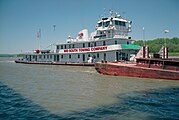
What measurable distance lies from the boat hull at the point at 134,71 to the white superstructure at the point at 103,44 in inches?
381

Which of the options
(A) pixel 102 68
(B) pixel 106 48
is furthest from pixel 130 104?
(B) pixel 106 48

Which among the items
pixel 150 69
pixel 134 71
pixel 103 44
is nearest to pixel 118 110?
pixel 150 69

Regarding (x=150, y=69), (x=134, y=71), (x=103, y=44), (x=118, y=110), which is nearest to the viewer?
(x=118, y=110)

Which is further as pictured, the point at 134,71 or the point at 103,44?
the point at 103,44

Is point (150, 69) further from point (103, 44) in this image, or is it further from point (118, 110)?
point (103, 44)

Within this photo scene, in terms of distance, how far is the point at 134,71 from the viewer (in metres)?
18.4

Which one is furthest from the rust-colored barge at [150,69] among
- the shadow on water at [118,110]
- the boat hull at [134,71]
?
the shadow on water at [118,110]

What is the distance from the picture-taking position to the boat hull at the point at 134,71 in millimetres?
16422

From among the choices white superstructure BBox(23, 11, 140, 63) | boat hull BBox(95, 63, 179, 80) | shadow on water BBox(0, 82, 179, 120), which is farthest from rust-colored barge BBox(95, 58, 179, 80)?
white superstructure BBox(23, 11, 140, 63)

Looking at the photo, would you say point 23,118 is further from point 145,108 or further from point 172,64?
point 172,64

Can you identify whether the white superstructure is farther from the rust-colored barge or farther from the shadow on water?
the shadow on water

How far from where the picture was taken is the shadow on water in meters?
7.44

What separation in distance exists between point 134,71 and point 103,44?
1496 cm

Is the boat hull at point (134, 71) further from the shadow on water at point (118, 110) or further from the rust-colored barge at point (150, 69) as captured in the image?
the shadow on water at point (118, 110)
